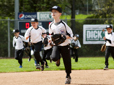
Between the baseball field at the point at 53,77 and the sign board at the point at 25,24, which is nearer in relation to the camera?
the baseball field at the point at 53,77

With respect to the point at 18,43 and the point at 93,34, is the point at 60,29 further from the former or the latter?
the point at 93,34

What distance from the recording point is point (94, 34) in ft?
74.8

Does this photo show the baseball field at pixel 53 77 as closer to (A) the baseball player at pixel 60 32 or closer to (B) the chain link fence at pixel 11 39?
(A) the baseball player at pixel 60 32

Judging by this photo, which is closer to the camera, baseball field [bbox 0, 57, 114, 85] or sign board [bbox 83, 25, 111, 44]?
baseball field [bbox 0, 57, 114, 85]

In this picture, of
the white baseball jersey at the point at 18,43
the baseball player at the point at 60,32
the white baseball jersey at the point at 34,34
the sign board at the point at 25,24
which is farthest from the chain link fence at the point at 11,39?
the baseball player at the point at 60,32

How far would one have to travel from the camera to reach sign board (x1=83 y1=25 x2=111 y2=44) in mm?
22797

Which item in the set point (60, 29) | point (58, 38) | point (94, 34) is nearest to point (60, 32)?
point (60, 29)

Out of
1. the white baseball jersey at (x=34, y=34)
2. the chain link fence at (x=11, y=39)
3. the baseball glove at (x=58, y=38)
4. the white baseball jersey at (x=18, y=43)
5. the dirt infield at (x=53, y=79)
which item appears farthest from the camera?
the chain link fence at (x=11, y=39)

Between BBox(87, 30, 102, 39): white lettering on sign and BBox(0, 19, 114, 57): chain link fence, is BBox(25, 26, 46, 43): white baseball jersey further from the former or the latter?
BBox(87, 30, 102, 39): white lettering on sign

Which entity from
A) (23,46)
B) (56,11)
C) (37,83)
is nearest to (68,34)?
(56,11)

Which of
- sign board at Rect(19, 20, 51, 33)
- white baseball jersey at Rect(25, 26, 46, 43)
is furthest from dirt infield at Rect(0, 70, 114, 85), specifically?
sign board at Rect(19, 20, 51, 33)

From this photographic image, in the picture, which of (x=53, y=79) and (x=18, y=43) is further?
(x=18, y=43)

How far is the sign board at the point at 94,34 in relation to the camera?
22.8 meters

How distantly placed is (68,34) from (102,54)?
1505 centimetres
